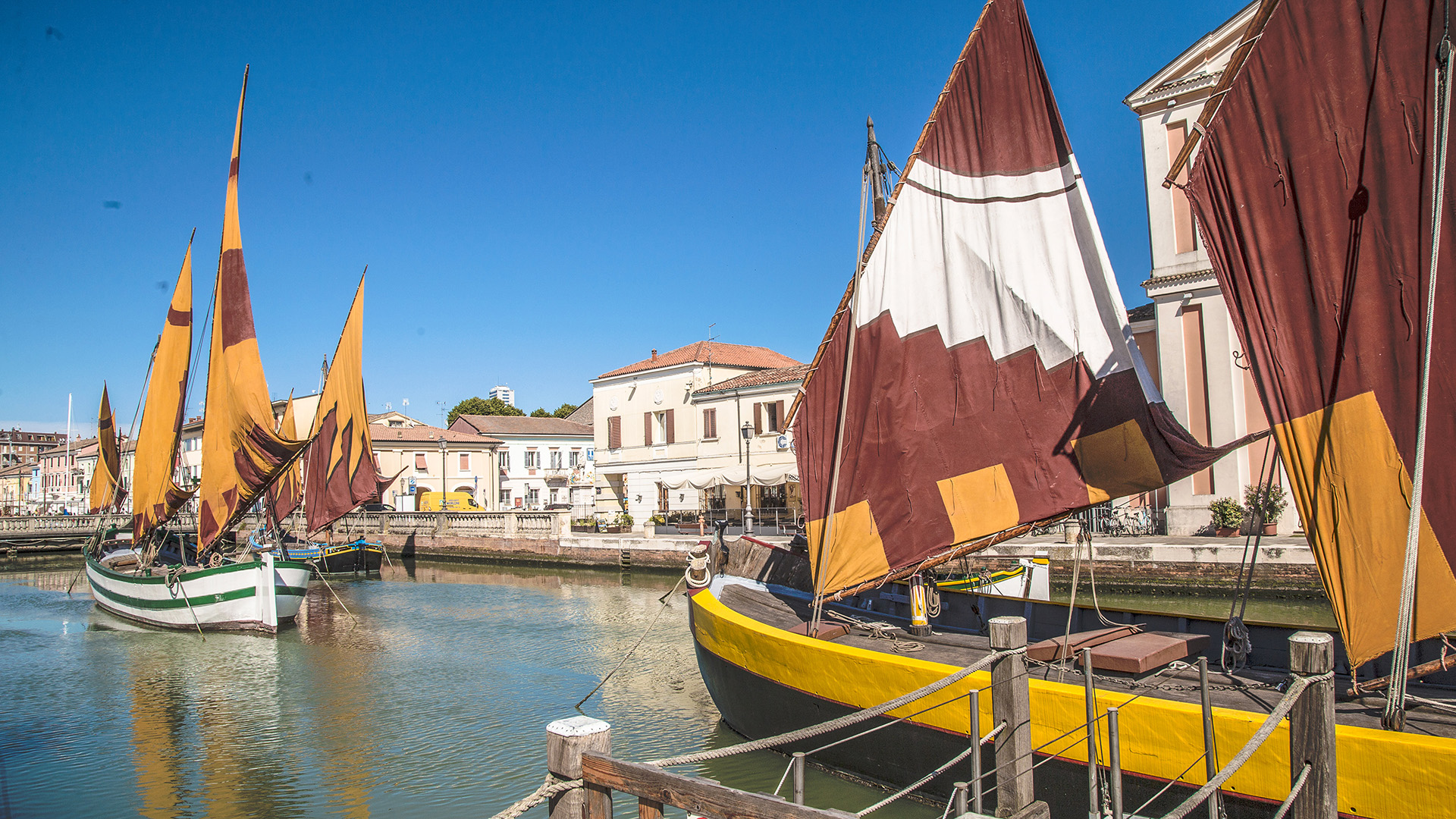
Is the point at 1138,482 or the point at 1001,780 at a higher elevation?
the point at 1138,482

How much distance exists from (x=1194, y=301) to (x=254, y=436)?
23.5m

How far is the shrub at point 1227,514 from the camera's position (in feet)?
67.4

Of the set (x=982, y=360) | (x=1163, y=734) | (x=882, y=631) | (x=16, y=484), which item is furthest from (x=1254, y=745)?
(x=16, y=484)

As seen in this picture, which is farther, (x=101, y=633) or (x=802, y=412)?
(x=101, y=633)

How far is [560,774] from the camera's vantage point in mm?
3346

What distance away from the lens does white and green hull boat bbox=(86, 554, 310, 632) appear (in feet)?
60.5

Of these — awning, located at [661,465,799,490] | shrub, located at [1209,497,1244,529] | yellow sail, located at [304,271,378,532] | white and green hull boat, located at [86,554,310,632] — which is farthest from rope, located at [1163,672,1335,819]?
yellow sail, located at [304,271,378,532]

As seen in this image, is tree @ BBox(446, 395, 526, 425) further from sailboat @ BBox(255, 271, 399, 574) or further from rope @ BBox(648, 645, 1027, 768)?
rope @ BBox(648, 645, 1027, 768)

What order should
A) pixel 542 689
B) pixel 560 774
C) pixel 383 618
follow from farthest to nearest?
pixel 383 618 → pixel 542 689 → pixel 560 774

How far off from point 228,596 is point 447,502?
2898 cm

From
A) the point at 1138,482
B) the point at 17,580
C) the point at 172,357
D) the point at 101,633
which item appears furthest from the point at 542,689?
the point at 17,580

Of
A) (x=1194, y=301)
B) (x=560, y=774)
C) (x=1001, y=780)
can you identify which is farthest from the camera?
(x=1194, y=301)

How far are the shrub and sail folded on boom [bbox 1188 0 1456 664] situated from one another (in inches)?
701

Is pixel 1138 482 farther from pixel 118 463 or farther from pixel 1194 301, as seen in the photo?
pixel 118 463
